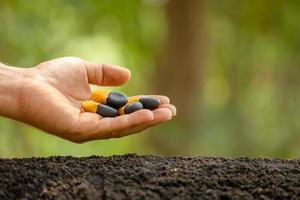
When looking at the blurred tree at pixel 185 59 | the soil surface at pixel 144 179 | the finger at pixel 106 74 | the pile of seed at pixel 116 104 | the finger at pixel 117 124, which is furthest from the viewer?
the blurred tree at pixel 185 59

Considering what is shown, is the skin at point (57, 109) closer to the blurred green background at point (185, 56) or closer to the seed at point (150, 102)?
the seed at point (150, 102)

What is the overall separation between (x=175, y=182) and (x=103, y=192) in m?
0.13

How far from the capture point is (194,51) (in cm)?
352

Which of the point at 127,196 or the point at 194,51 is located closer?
the point at 127,196

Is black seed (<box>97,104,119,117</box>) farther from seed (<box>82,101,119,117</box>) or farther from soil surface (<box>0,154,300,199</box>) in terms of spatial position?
soil surface (<box>0,154,300,199</box>)

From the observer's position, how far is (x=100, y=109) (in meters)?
1.50

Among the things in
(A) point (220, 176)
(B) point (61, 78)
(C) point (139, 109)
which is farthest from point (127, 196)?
(B) point (61, 78)

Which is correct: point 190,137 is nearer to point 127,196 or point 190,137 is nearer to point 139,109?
→ point 139,109

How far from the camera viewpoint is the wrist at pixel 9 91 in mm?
1453

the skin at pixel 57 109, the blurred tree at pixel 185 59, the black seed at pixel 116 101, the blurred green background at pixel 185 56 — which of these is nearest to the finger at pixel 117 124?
the skin at pixel 57 109

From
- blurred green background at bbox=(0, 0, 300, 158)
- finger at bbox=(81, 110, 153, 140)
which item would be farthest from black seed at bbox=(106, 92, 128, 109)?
blurred green background at bbox=(0, 0, 300, 158)

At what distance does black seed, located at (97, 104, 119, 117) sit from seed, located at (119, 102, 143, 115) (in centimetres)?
2

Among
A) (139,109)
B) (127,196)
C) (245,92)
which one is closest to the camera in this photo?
(127,196)

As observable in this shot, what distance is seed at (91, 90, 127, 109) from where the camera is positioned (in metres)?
1.54
